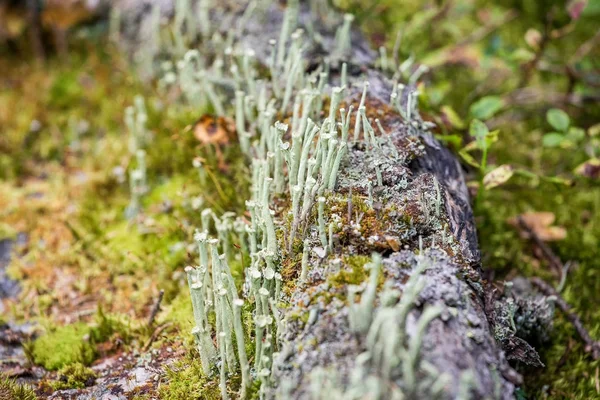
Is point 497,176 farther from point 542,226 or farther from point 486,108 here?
point 486,108

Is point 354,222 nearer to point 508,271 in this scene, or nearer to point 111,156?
point 508,271

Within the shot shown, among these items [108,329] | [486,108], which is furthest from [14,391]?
[486,108]

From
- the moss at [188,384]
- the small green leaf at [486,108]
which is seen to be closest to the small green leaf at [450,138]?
the small green leaf at [486,108]

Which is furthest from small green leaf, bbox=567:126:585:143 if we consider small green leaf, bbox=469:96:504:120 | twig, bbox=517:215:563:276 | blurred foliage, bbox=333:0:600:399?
twig, bbox=517:215:563:276

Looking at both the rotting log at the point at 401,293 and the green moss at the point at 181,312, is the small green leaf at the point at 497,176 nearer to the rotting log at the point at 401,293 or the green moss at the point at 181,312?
the rotting log at the point at 401,293

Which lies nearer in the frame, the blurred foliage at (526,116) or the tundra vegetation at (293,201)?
the tundra vegetation at (293,201)

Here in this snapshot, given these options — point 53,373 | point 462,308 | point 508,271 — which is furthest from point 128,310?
point 508,271

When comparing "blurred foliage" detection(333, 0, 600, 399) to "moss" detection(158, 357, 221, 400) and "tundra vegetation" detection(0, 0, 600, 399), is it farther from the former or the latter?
"moss" detection(158, 357, 221, 400)
